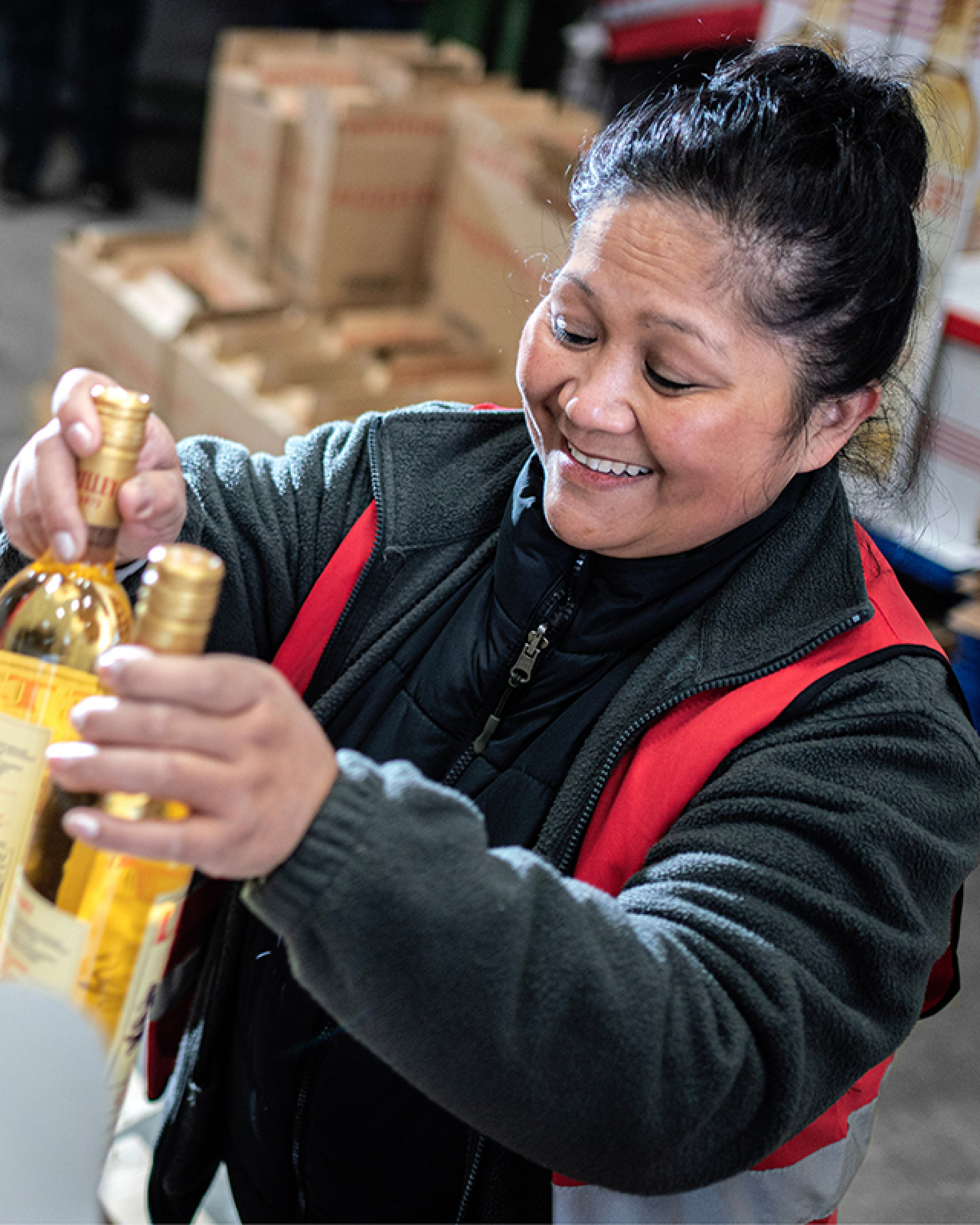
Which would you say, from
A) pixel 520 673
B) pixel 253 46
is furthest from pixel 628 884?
pixel 253 46

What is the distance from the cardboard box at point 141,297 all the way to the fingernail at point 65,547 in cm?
219

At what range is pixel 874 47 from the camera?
1.19 meters

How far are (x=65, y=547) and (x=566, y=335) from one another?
1.30 ft

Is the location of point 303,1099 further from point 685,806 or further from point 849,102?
point 849,102

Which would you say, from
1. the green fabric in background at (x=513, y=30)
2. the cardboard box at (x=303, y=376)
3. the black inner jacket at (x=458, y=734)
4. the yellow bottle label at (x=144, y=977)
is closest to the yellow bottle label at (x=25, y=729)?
the yellow bottle label at (x=144, y=977)

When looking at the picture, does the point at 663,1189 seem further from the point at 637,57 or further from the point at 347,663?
the point at 637,57

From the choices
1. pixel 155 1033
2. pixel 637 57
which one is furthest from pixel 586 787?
pixel 637 57

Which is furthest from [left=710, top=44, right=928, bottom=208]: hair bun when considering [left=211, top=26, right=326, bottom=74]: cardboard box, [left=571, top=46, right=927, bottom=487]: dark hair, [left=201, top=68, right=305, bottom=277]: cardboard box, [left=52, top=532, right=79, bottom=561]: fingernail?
[left=211, top=26, right=326, bottom=74]: cardboard box

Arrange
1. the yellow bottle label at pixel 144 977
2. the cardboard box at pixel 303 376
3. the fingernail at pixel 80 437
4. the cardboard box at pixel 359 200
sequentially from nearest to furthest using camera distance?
the yellow bottle label at pixel 144 977, the fingernail at pixel 80 437, the cardboard box at pixel 303 376, the cardboard box at pixel 359 200

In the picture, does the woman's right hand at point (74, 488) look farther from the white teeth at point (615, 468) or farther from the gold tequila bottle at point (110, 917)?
the white teeth at point (615, 468)

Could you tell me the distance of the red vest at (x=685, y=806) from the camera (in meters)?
0.91

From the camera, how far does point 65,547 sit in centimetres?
71

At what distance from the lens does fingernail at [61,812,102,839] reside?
Answer: 1.81ft

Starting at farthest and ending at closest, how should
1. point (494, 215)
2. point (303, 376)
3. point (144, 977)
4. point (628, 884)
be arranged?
1. point (494, 215)
2. point (303, 376)
3. point (628, 884)
4. point (144, 977)
